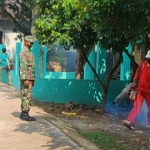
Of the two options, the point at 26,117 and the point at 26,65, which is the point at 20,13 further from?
the point at 26,117

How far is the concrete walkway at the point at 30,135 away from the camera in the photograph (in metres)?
5.86

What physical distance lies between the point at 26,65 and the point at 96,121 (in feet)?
7.12

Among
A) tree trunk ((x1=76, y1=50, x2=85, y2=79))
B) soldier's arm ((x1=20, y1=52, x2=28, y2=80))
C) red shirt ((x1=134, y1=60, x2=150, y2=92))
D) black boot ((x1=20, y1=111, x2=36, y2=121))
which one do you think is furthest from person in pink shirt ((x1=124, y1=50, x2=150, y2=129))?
tree trunk ((x1=76, y1=50, x2=85, y2=79))

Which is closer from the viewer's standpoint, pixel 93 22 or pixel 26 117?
pixel 93 22

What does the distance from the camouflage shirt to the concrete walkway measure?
0.92m

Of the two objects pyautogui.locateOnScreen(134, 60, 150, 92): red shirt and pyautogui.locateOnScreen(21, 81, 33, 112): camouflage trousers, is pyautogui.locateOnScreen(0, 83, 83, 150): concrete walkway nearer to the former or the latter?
pyautogui.locateOnScreen(21, 81, 33, 112): camouflage trousers

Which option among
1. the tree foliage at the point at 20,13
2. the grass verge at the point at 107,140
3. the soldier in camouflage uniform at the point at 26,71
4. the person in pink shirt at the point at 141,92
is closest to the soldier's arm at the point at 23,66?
the soldier in camouflage uniform at the point at 26,71

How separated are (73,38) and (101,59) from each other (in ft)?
8.82

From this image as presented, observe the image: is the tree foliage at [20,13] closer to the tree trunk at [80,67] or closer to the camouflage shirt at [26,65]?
the tree trunk at [80,67]

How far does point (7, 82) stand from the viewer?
1556 centimetres

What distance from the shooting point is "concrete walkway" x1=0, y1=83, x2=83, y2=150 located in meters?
5.86

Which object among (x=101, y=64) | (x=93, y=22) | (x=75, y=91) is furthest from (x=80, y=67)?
(x=93, y=22)

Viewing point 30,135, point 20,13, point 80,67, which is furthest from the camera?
point 20,13

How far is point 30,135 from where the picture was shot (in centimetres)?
651
